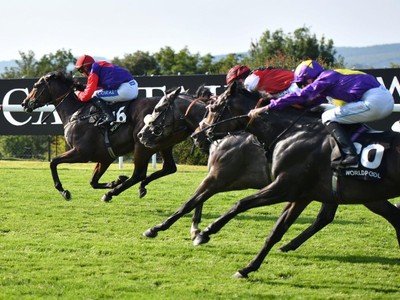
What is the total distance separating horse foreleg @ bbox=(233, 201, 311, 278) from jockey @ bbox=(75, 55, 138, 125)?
13.4 ft

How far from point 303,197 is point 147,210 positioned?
4429 millimetres

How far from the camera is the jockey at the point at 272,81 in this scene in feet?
29.2

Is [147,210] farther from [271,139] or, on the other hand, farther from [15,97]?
[15,97]

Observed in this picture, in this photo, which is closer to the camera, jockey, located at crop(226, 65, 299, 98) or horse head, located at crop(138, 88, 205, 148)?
jockey, located at crop(226, 65, 299, 98)

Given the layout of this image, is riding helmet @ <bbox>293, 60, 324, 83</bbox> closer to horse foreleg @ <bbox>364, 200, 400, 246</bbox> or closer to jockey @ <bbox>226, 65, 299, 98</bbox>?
jockey @ <bbox>226, 65, 299, 98</bbox>

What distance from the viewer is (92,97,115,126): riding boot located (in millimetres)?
10922

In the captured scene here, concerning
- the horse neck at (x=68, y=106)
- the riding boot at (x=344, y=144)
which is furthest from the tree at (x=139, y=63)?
the riding boot at (x=344, y=144)

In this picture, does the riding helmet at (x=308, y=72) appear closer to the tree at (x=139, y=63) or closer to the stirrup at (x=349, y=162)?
the stirrup at (x=349, y=162)

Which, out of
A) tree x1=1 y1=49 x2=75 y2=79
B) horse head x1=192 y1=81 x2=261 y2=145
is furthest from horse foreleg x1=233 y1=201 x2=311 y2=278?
tree x1=1 y1=49 x2=75 y2=79

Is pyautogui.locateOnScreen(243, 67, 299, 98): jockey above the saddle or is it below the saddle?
above

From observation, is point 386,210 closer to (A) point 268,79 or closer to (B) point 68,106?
(A) point 268,79

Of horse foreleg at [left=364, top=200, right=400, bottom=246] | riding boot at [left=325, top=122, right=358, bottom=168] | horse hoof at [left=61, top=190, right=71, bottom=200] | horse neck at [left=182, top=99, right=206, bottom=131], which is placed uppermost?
riding boot at [left=325, top=122, right=358, bottom=168]

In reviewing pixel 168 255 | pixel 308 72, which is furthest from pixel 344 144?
pixel 168 255

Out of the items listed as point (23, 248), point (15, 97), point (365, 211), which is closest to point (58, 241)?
point (23, 248)
